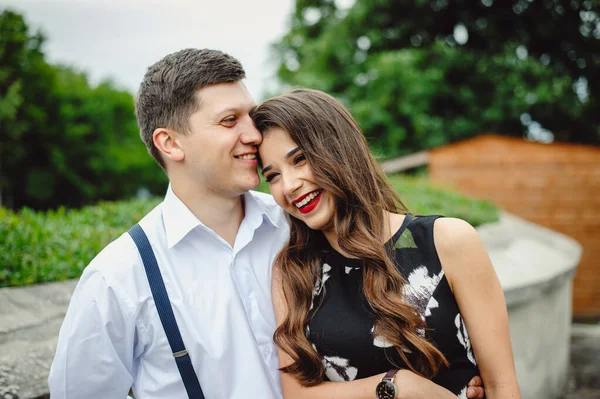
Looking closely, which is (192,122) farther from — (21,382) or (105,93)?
(105,93)

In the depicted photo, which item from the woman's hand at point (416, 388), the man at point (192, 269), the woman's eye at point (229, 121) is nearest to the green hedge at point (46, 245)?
the man at point (192, 269)

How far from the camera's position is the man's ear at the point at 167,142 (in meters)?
2.35

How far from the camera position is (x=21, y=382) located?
7.64ft

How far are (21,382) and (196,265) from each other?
915 mm

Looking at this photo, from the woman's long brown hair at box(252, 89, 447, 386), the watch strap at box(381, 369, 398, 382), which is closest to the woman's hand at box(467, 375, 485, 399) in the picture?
the woman's long brown hair at box(252, 89, 447, 386)

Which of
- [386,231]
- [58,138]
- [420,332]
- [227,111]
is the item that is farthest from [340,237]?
[58,138]

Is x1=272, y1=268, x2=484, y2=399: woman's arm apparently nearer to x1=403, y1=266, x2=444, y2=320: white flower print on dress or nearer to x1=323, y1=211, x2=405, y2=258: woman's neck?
x1=403, y1=266, x2=444, y2=320: white flower print on dress

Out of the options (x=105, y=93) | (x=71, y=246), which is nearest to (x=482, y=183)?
(x=71, y=246)

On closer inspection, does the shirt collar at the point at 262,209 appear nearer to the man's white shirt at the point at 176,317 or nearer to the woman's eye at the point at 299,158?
the man's white shirt at the point at 176,317

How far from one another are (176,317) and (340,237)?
2.33ft

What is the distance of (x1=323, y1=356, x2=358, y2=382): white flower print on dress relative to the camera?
2129 mm

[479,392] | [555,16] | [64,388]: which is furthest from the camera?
[555,16]

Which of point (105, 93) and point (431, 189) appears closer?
point (431, 189)

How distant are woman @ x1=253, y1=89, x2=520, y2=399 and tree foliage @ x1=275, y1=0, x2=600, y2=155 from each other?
930 centimetres
